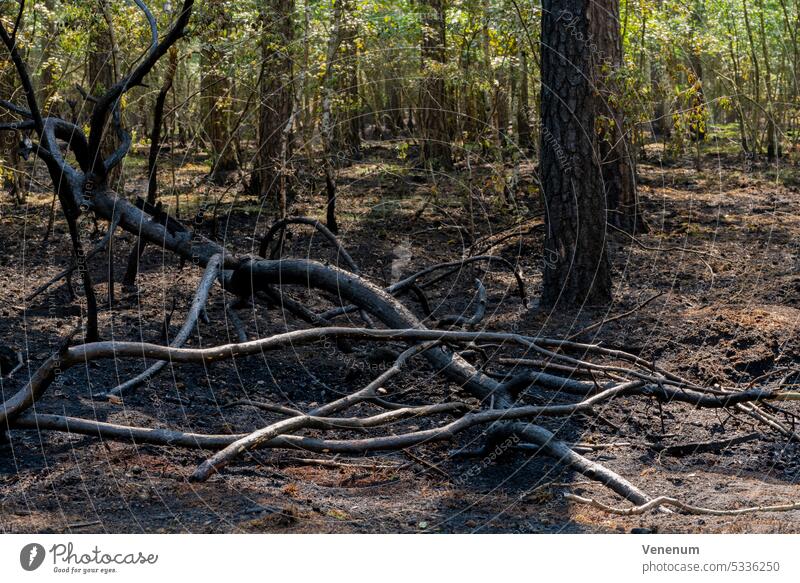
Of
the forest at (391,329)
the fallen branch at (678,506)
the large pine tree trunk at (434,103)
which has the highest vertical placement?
the large pine tree trunk at (434,103)

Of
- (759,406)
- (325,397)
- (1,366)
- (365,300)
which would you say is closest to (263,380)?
(325,397)

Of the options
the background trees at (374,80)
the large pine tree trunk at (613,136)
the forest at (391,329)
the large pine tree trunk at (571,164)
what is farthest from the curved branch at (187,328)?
the large pine tree trunk at (613,136)

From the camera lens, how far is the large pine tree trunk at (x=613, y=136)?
386 inches

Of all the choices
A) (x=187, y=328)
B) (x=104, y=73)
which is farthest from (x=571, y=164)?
(x=104, y=73)

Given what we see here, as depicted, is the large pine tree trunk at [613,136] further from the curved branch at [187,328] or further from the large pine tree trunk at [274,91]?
the curved branch at [187,328]

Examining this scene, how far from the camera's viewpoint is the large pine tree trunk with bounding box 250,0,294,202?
11.0 m

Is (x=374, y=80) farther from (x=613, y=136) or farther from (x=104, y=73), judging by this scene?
(x=104, y=73)

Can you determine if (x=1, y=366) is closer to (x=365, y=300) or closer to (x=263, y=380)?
(x=263, y=380)

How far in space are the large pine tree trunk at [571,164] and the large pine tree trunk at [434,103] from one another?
4.01 m

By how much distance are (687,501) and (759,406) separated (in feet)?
5.43

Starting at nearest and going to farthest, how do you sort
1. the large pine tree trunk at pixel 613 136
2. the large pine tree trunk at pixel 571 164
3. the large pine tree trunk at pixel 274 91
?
the large pine tree trunk at pixel 571 164
the large pine tree trunk at pixel 613 136
the large pine tree trunk at pixel 274 91

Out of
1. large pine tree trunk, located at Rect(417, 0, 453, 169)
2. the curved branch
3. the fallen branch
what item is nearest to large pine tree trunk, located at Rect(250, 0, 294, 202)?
large pine tree trunk, located at Rect(417, 0, 453, 169)

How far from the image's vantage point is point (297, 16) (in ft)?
42.0

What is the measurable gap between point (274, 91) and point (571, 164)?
3.88 m
